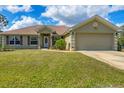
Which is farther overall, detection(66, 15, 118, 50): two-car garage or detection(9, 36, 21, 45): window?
detection(9, 36, 21, 45): window

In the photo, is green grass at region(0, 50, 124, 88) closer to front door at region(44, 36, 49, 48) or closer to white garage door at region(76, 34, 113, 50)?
white garage door at region(76, 34, 113, 50)

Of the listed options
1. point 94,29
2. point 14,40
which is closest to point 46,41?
point 14,40

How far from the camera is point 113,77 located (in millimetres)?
10023

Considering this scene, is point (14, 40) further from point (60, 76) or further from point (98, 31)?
point (60, 76)

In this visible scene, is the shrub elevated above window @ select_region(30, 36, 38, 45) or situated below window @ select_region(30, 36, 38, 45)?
below

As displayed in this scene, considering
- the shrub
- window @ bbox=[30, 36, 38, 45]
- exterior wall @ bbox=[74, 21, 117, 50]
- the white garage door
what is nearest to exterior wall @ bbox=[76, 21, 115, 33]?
exterior wall @ bbox=[74, 21, 117, 50]

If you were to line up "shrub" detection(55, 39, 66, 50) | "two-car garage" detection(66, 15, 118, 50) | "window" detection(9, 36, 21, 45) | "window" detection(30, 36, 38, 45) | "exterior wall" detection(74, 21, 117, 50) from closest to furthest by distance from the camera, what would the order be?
Answer: "two-car garage" detection(66, 15, 118, 50)
"exterior wall" detection(74, 21, 117, 50)
"shrub" detection(55, 39, 66, 50)
"window" detection(9, 36, 21, 45)
"window" detection(30, 36, 38, 45)

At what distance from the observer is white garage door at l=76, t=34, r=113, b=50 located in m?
25.7

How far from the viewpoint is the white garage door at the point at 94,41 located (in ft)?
84.2

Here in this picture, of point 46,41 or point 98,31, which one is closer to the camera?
point 98,31

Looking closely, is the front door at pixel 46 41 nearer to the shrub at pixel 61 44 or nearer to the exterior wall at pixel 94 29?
the shrub at pixel 61 44

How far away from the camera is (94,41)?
→ 2586cm

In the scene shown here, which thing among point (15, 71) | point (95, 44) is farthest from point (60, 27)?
point (15, 71)

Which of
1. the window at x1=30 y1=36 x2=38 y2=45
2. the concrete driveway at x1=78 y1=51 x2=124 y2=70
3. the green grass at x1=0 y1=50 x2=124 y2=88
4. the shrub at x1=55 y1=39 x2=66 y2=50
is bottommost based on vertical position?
the green grass at x1=0 y1=50 x2=124 y2=88
